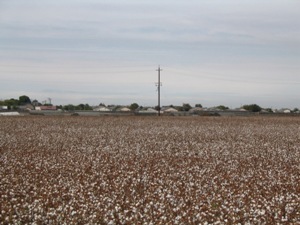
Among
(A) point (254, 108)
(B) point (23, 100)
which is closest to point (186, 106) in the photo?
(A) point (254, 108)

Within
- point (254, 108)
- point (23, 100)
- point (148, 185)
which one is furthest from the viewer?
point (23, 100)

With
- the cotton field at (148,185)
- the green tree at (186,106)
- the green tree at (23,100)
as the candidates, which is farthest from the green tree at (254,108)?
the cotton field at (148,185)

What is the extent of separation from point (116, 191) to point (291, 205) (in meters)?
5.16

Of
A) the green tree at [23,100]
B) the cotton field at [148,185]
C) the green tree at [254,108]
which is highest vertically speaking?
the green tree at [23,100]

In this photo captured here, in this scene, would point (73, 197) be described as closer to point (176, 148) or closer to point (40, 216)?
point (40, 216)

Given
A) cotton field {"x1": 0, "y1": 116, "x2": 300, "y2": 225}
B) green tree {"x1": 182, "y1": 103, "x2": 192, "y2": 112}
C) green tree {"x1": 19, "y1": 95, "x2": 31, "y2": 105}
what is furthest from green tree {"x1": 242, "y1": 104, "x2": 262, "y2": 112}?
cotton field {"x1": 0, "y1": 116, "x2": 300, "y2": 225}

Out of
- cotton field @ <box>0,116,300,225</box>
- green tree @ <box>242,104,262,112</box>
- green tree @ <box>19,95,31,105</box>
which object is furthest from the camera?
green tree @ <box>19,95,31,105</box>

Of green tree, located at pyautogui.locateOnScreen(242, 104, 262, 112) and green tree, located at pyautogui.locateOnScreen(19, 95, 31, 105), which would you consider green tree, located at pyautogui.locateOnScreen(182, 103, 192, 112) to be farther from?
green tree, located at pyautogui.locateOnScreen(19, 95, 31, 105)

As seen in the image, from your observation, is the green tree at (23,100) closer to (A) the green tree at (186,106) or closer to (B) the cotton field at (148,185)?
(A) the green tree at (186,106)

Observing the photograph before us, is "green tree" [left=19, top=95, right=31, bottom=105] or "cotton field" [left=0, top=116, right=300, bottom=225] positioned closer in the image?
"cotton field" [left=0, top=116, right=300, bottom=225]

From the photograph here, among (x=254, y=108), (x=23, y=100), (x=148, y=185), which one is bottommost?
(x=148, y=185)

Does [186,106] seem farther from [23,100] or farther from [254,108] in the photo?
[23,100]

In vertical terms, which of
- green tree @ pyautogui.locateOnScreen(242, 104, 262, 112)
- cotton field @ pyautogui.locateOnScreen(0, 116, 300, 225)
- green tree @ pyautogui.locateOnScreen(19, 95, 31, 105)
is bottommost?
cotton field @ pyautogui.locateOnScreen(0, 116, 300, 225)

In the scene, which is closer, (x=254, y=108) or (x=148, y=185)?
(x=148, y=185)
